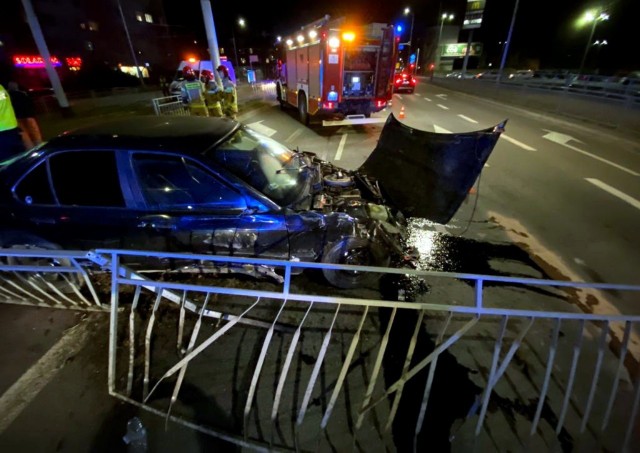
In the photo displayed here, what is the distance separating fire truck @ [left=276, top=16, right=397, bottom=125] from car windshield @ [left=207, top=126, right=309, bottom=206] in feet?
24.3

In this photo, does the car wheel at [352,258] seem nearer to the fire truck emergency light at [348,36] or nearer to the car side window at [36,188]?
the car side window at [36,188]

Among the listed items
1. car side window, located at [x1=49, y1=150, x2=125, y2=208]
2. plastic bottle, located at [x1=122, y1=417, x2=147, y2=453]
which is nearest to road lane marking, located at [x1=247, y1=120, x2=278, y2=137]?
car side window, located at [x1=49, y1=150, x2=125, y2=208]

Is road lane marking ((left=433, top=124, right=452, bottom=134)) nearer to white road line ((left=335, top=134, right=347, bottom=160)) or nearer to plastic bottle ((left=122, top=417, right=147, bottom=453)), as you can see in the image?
white road line ((left=335, top=134, right=347, bottom=160))

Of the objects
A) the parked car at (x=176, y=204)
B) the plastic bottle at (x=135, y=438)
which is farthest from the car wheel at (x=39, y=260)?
the plastic bottle at (x=135, y=438)

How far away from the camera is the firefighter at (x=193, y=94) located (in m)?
10.4

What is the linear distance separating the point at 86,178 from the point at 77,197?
22 cm

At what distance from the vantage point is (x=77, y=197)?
9.90 feet

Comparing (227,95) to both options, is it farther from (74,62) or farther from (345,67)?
(74,62)

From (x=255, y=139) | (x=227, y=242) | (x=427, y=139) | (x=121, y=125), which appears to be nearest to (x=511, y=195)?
(x=427, y=139)

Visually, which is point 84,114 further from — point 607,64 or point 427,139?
point 607,64

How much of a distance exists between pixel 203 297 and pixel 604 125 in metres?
15.2

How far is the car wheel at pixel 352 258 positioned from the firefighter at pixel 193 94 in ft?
30.2

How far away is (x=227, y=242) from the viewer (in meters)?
3.05

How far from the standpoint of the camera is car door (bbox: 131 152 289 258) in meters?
2.90
